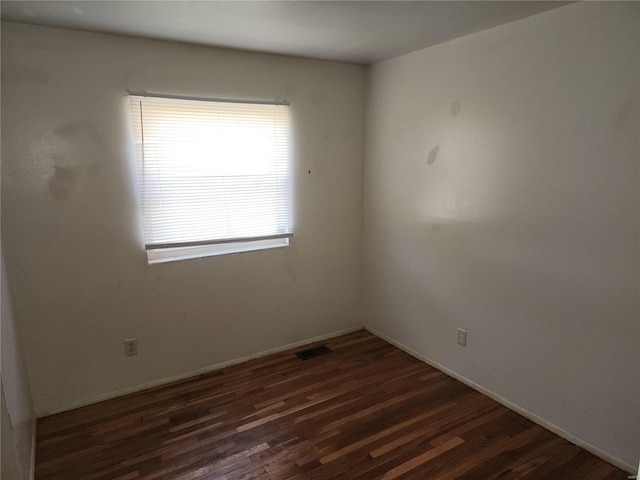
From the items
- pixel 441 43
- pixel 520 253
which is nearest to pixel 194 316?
pixel 520 253

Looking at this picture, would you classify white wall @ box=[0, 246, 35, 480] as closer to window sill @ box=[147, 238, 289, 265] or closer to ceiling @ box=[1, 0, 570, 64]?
window sill @ box=[147, 238, 289, 265]

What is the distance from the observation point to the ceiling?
196 centimetres

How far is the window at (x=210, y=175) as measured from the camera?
2617 millimetres

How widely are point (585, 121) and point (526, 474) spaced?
5.86 feet

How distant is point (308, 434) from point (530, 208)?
5.98 ft

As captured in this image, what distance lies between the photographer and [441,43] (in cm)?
266

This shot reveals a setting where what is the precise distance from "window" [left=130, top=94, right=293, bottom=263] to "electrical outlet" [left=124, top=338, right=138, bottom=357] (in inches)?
22.4

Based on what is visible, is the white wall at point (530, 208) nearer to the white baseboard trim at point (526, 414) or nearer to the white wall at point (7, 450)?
the white baseboard trim at point (526, 414)

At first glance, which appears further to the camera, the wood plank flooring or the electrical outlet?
the electrical outlet

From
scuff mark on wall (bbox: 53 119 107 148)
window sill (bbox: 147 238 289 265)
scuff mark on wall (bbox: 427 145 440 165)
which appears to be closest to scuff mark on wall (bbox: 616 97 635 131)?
scuff mark on wall (bbox: 427 145 440 165)

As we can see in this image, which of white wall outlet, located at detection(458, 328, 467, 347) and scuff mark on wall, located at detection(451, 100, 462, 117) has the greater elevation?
scuff mark on wall, located at detection(451, 100, 462, 117)

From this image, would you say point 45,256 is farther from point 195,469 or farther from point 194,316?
point 195,469

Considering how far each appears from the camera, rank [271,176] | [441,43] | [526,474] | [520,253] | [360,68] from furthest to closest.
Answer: [360,68] < [271,176] < [441,43] < [520,253] < [526,474]

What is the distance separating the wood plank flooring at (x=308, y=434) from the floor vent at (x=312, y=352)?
0.26 metres
